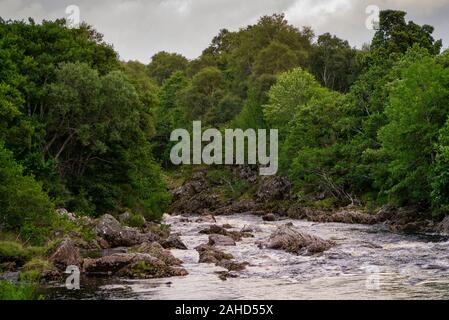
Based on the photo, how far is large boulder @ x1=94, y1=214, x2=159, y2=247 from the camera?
3916cm

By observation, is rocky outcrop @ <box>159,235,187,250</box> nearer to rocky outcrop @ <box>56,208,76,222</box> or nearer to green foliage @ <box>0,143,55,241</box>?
rocky outcrop @ <box>56,208,76,222</box>

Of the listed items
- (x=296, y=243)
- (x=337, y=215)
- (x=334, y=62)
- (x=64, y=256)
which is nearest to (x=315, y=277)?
(x=296, y=243)

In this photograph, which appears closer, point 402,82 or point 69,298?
point 69,298

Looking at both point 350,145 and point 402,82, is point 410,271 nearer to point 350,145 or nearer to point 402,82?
point 402,82

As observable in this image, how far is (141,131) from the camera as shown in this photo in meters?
54.1

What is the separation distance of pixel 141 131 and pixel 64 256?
25997mm

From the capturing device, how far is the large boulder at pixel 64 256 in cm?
2883

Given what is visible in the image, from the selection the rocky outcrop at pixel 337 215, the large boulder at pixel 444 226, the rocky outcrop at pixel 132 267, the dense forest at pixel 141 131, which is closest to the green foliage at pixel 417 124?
the dense forest at pixel 141 131

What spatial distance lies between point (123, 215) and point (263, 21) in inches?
2477

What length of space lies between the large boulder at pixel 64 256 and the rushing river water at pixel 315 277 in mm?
2834

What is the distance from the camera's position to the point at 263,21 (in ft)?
345

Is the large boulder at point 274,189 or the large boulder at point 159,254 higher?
the large boulder at point 274,189

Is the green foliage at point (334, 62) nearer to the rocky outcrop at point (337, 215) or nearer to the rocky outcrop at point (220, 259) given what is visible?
the rocky outcrop at point (337, 215)
